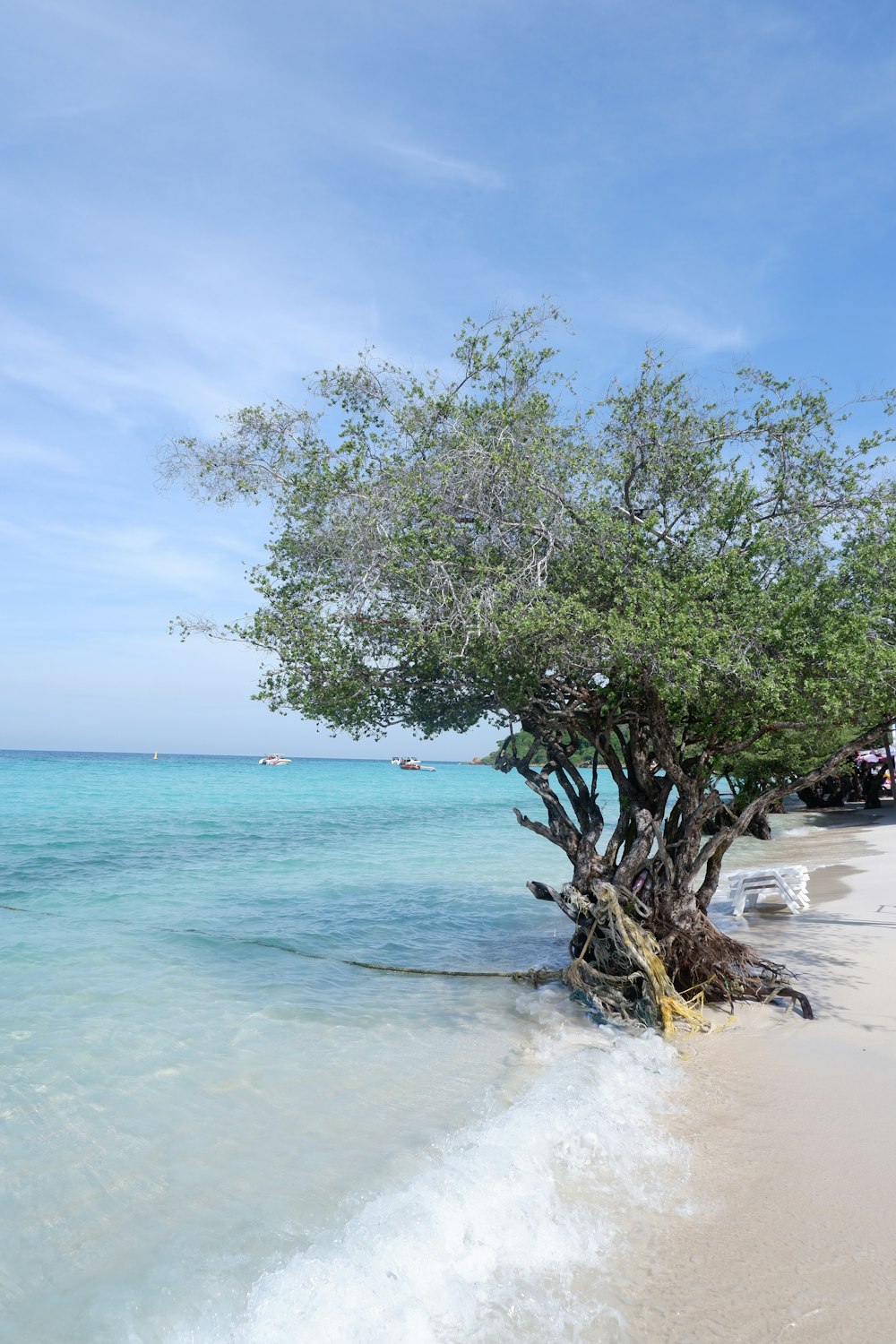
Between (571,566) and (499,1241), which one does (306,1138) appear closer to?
(499,1241)

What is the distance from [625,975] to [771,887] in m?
8.59

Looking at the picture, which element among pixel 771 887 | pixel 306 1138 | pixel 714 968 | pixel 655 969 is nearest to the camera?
pixel 306 1138

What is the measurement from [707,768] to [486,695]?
3.49m

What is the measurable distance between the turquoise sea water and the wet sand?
1.21 feet

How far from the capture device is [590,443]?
10547 millimetres

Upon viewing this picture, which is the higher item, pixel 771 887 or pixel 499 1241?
pixel 771 887

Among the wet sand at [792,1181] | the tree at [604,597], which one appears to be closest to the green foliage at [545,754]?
the tree at [604,597]

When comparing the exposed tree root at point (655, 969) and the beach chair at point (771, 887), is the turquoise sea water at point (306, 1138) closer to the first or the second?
the exposed tree root at point (655, 969)

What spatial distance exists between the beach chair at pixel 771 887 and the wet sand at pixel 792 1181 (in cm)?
475

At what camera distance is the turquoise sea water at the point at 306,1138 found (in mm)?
4797

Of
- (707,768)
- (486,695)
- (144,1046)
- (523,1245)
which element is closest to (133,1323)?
(523,1245)

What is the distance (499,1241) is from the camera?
5.21 metres

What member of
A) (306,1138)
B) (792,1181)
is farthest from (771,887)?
(306,1138)

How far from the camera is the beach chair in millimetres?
16203
